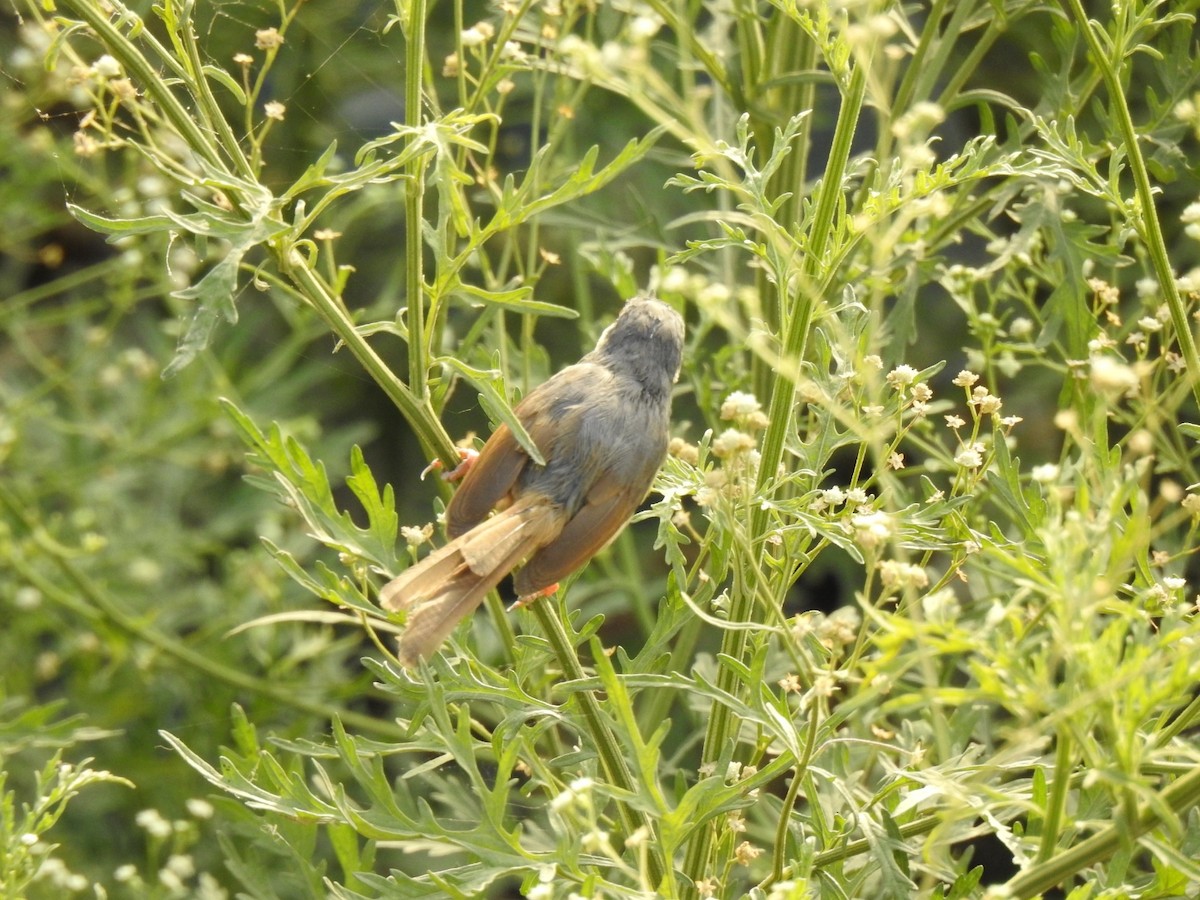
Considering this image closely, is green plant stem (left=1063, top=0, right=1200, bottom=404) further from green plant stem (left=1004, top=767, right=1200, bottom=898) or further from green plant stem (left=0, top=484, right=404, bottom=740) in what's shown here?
green plant stem (left=0, top=484, right=404, bottom=740)

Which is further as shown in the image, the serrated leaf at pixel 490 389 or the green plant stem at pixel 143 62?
the serrated leaf at pixel 490 389

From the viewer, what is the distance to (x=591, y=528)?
1.94 meters

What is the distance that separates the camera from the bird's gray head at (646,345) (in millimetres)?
2148

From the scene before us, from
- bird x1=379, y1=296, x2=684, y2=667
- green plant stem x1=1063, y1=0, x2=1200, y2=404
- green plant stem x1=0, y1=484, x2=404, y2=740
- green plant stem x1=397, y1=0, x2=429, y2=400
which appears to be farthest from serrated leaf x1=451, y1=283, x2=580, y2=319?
green plant stem x1=0, y1=484, x2=404, y2=740

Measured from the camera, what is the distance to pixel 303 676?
3.49 metres

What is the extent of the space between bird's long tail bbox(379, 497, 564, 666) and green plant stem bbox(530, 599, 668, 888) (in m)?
0.09

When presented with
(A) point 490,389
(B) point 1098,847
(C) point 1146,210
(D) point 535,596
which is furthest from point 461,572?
(C) point 1146,210

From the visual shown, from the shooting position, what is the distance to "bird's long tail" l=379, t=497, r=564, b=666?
1.62 m

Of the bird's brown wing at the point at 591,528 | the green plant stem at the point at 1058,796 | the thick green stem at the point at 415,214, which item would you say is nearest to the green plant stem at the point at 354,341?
the thick green stem at the point at 415,214

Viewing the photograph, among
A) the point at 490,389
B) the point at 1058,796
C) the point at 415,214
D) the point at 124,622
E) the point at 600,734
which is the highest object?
the point at 415,214

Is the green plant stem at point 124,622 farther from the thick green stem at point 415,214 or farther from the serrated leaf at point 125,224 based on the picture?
the serrated leaf at point 125,224

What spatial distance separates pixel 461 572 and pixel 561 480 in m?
0.31

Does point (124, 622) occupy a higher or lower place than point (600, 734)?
lower

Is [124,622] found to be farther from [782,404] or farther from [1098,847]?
[1098,847]
